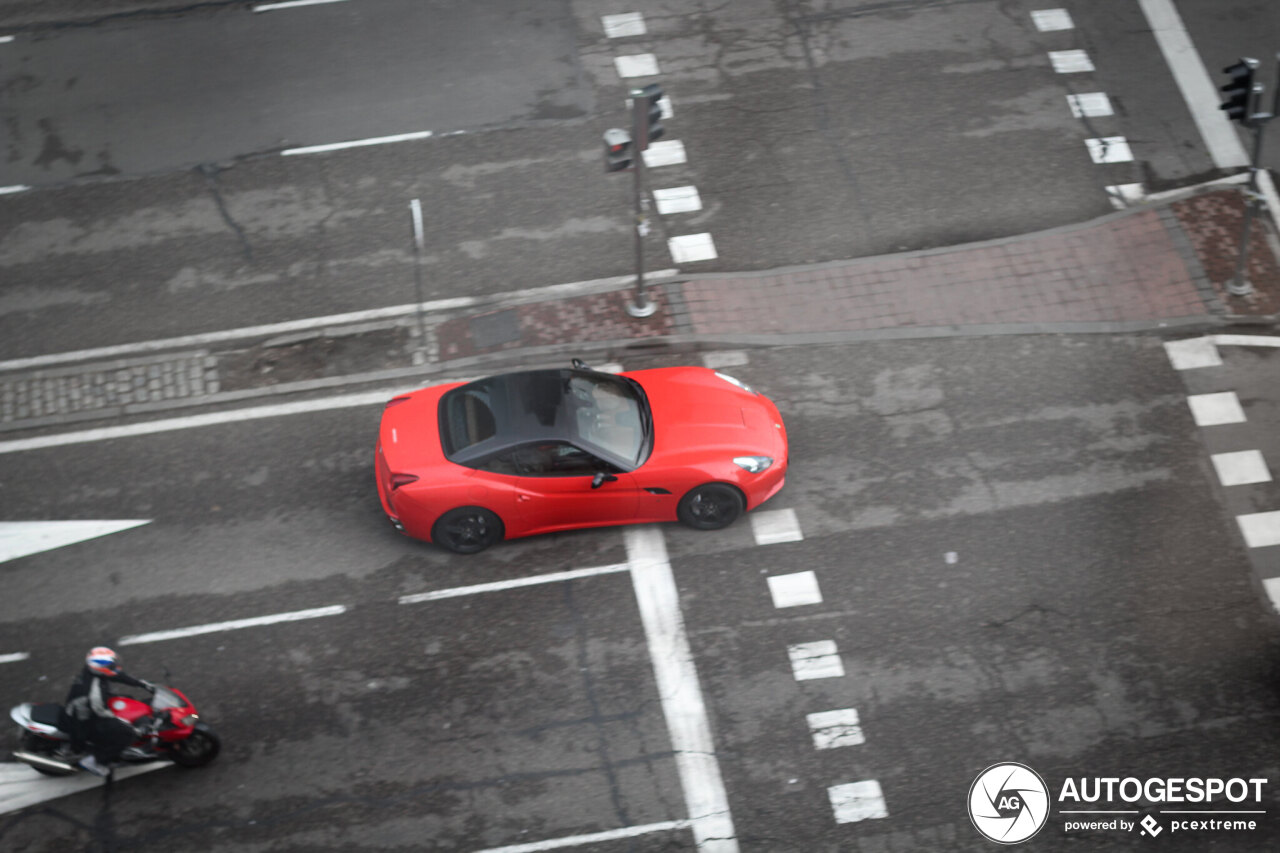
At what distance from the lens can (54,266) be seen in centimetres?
1359

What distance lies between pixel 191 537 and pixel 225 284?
360 cm

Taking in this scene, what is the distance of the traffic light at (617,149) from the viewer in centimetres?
1146

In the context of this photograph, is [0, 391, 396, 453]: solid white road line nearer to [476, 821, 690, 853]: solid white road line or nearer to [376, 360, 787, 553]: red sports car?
[376, 360, 787, 553]: red sports car

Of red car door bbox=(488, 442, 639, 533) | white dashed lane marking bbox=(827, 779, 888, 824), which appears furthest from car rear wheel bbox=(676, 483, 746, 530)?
white dashed lane marking bbox=(827, 779, 888, 824)

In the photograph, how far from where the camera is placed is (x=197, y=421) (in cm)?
1229

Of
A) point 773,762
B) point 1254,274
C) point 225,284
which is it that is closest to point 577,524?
point 773,762

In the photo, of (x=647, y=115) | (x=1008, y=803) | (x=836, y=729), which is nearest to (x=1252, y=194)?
(x=647, y=115)

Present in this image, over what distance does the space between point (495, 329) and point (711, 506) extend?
3678 mm

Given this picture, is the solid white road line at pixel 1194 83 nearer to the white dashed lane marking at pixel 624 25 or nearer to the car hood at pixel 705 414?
the white dashed lane marking at pixel 624 25

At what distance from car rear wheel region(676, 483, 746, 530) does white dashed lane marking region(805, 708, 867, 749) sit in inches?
84.8

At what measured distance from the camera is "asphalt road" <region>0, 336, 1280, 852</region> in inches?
378

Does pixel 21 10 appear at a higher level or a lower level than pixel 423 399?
higher

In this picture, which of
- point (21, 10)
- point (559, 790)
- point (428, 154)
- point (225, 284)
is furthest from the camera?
point (21, 10)

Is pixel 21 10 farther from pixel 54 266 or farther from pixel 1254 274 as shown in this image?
pixel 1254 274
